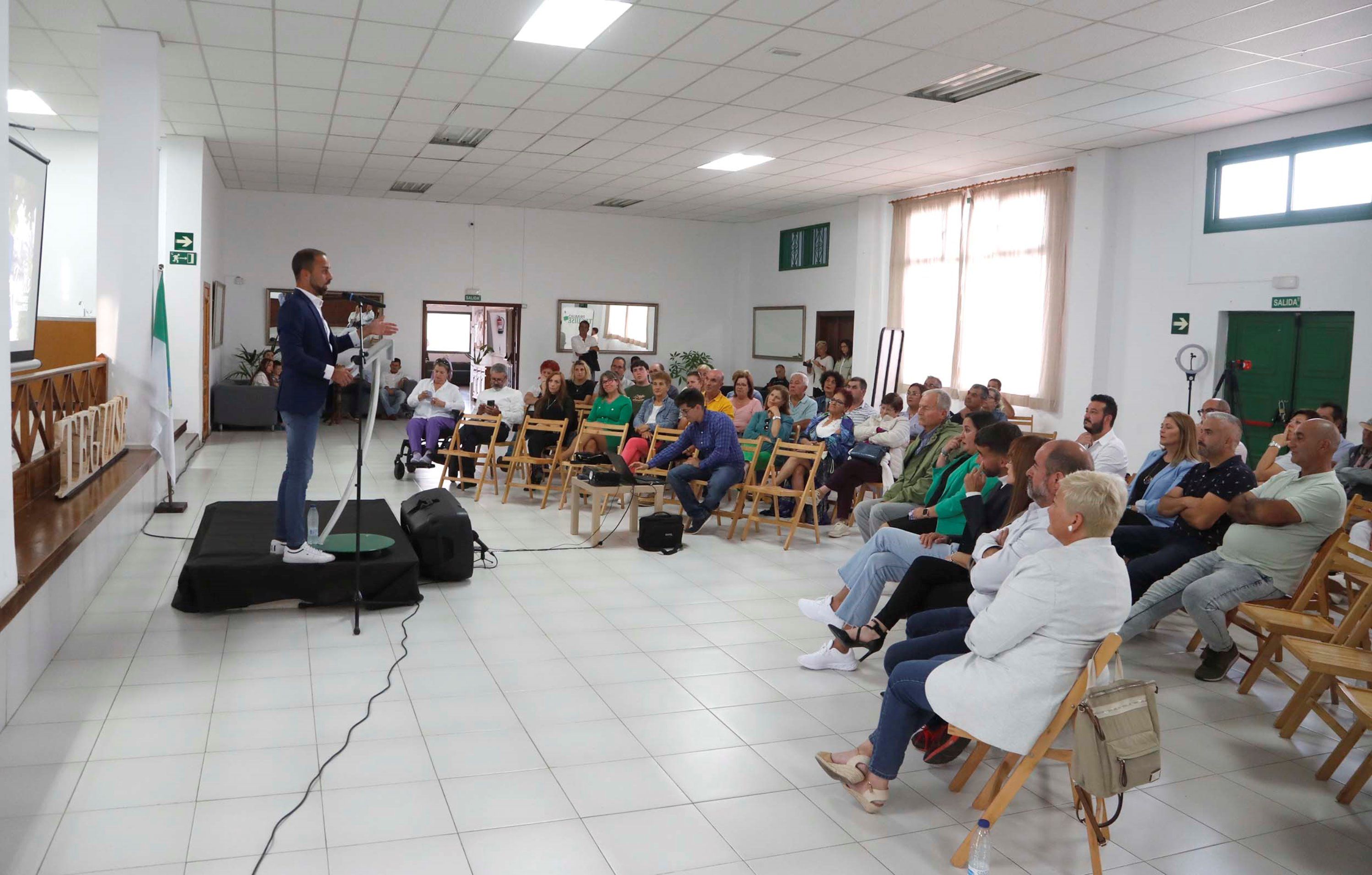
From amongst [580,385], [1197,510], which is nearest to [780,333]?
[580,385]

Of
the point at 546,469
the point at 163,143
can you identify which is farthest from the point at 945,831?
the point at 163,143

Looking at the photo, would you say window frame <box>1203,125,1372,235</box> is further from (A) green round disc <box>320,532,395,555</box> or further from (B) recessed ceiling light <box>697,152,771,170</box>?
(A) green round disc <box>320,532,395,555</box>

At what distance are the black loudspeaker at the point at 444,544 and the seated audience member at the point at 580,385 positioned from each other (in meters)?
4.08

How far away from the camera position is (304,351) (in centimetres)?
465

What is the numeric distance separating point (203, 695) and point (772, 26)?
5154 millimetres

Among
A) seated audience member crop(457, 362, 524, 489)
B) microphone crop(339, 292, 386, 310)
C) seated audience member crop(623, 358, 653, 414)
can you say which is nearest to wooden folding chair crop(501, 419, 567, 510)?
seated audience member crop(457, 362, 524, 489)

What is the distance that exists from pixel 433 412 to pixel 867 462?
469 centimetres

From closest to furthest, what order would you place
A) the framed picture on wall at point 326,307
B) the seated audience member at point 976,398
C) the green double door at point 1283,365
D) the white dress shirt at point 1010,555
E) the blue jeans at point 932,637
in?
1. the white dress shirt at point 1010,555
2. the blue jeans at point 932,637
3. the seated audience member at point 976,398
4. the green double door at point 1283,365
5. the framed picture on wall at point 326,307

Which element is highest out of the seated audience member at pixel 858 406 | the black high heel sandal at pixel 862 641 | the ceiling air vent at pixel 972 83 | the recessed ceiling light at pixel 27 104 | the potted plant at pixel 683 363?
the ceiling air vent at pixel 972 83

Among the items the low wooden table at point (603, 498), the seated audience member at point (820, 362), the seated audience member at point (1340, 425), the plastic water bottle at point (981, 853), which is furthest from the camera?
the seated audience member at point (820, 362)

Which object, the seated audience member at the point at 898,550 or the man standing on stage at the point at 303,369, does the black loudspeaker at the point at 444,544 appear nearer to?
the man standing on stage at the point at 303,369

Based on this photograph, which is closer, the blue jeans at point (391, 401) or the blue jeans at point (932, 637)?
the blue jeans at point (932, 637)

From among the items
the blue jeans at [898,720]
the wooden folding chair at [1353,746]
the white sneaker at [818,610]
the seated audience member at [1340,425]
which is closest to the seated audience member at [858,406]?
the white sneaker at [818,610]

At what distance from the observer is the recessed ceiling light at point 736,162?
11.1 metres
